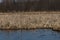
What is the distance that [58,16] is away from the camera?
3.66m

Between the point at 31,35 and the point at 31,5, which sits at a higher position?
the point at 31,5

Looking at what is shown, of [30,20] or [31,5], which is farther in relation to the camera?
[31,5]

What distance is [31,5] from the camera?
4219 mm

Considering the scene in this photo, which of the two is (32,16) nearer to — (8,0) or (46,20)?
(46,20)

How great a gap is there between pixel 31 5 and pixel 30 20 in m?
0.74

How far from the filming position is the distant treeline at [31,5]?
4195 mm

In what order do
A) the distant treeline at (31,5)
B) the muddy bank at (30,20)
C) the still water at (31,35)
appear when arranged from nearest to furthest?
the still water at (31,35) → the muddy bank at (30,20) → the distant treeline at (31,5)

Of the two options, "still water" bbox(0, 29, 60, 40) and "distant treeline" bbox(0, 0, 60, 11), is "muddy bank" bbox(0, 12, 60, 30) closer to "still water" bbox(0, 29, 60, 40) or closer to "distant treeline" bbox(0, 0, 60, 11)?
"still water" bbox(0, 29, 60, 40)

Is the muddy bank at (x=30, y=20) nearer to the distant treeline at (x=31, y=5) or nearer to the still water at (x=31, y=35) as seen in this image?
the still water at (x=31, y=35)

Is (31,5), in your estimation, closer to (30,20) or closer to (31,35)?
(30,20)

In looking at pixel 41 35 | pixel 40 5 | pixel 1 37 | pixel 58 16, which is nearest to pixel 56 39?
pixel 41 35

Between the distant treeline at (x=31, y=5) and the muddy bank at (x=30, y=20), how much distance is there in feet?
0.94

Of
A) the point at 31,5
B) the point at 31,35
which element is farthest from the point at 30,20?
the point at 31,5

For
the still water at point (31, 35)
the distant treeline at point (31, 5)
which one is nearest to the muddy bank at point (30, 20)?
the still water at point (31, 35)
